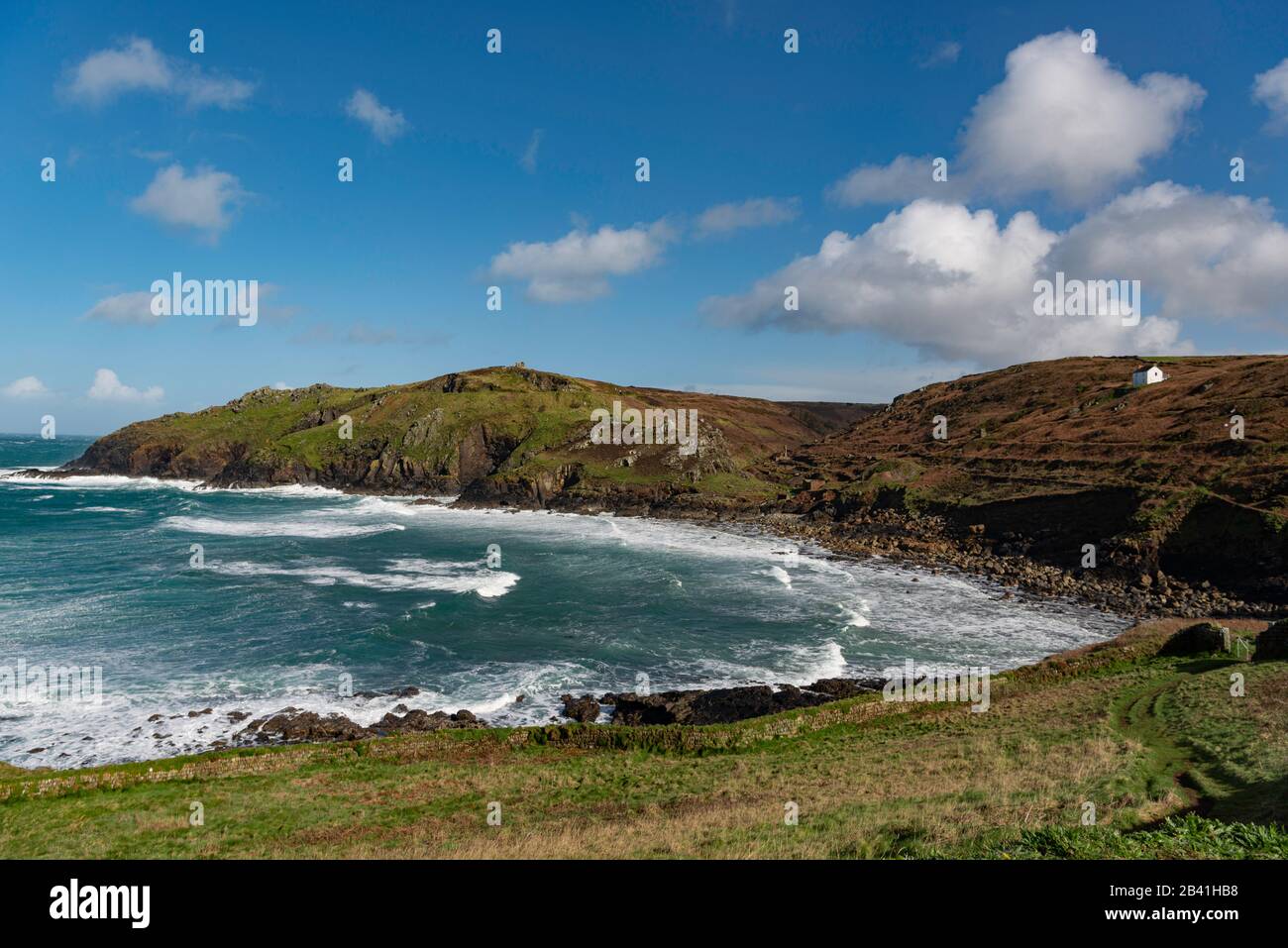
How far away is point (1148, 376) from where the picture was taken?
10475 cm

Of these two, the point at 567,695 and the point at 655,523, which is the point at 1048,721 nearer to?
the point at 567,695

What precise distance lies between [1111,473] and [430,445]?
10707 centimetres

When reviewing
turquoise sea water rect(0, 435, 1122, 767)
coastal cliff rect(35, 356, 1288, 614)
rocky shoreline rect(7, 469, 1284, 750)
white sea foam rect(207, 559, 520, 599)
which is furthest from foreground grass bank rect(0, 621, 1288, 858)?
coastal cliff rect(35, 356, 1288, 614)

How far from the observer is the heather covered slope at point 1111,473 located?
183ft

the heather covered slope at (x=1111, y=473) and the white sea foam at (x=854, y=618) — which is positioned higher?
the heather covered slope at (x=1111, y=473)

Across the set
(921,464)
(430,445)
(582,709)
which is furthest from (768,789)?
(430,445)

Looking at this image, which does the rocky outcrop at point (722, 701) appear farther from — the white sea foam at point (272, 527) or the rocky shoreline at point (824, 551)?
the white sea foam at point (272, 527)

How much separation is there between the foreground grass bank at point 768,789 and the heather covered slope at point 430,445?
7553 cm

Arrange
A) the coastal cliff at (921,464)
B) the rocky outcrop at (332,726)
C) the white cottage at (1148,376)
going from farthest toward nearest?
the white cottage at (1148,376)
the coastal cliff at (921,464)
the rocky outcrop at (332,726)

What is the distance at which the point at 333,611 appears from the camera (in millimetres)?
48406

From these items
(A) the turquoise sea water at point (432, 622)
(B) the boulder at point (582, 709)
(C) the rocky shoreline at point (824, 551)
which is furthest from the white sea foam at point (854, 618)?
(B) the boulder at point (582, 709)

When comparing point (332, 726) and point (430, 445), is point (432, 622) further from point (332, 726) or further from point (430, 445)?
point (430, 445)

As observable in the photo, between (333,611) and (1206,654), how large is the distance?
52.9 meters
